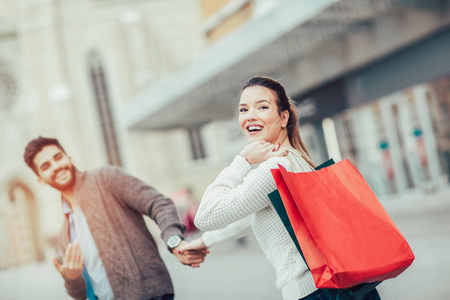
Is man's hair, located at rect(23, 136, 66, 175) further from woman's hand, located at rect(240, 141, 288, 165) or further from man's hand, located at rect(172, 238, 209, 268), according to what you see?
woman's hand, located at rect(240, 141, 288, 165)

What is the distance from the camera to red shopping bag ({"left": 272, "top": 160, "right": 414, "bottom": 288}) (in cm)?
183

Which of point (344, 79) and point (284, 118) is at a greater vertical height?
point (344, 79)

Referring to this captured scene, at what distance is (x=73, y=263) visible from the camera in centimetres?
270

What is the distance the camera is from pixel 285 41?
41.6ft

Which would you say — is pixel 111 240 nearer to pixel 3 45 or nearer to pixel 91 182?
pixel 91 182

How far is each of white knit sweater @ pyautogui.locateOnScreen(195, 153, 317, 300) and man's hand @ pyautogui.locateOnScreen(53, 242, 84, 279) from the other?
2.77 feet

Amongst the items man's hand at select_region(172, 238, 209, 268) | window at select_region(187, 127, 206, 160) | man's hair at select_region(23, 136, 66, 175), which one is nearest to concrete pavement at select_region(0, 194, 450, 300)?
man's hand at select_region(172, 238, 209, 268)

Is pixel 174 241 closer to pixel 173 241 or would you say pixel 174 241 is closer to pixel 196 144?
pixel 173 241

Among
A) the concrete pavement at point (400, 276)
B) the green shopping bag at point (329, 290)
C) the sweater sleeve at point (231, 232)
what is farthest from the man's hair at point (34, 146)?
the concrete pavement at point (400, 276)

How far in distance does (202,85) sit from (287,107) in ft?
44.8

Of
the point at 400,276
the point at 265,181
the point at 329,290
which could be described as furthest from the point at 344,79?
the point at 329,290

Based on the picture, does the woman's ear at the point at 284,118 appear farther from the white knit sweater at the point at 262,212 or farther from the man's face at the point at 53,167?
the man's face at the point at 53,167

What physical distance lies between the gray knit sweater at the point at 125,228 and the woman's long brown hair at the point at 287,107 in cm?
76

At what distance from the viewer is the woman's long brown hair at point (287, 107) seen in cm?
217
